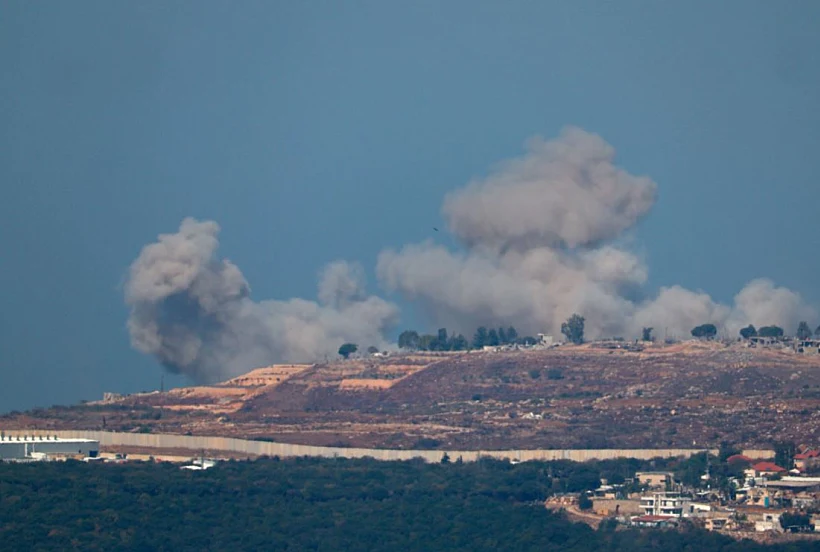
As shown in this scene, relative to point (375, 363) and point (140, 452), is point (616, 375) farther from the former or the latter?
point (140, 452)

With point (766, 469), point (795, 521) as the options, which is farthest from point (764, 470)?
point (795, 521)

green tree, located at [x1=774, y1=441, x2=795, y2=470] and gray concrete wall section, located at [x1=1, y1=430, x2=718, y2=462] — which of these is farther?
gray concrete wall section, located at [x1=1, y1=430, x2=718, y2=462]

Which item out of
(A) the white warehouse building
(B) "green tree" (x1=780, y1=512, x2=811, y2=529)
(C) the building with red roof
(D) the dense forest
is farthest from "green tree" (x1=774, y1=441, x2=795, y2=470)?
(A) the white warehouse building

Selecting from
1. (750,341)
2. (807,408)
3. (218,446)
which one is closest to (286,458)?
(218,446)

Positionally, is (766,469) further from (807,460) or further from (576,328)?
(576,328)

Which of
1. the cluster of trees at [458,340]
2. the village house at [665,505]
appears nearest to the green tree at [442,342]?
the cluster of trees at [458,340]

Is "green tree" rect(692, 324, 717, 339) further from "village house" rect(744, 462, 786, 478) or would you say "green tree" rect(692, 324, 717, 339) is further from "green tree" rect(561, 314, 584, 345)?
"village house" rect(744, 462, 786, 478)
